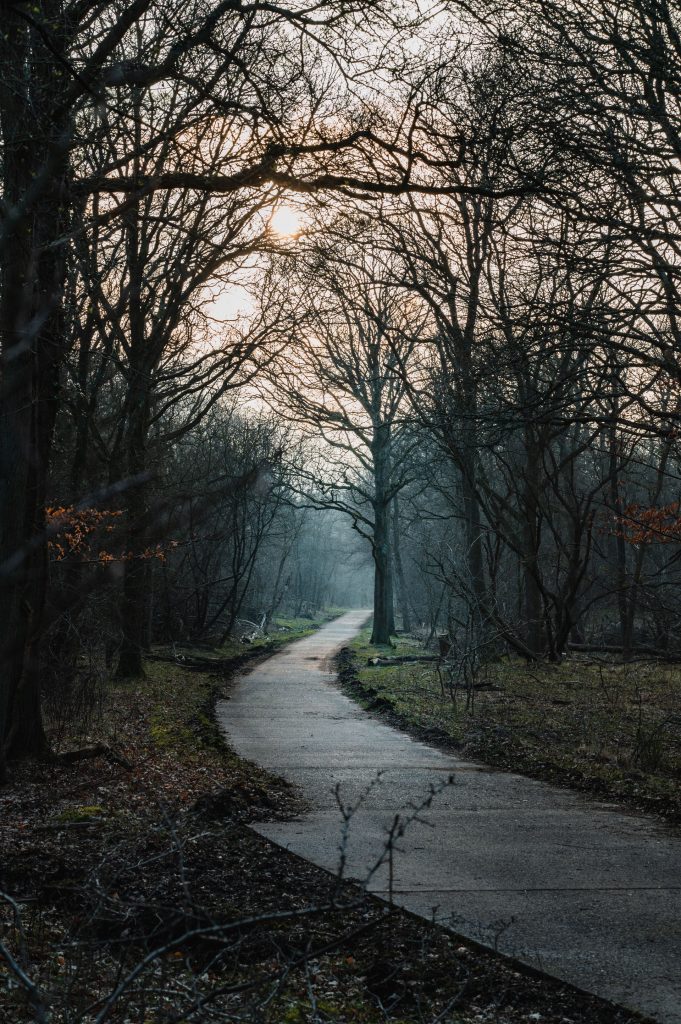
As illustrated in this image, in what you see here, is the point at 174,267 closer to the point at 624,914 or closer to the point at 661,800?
the point at 661,800

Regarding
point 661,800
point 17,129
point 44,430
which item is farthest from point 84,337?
point 661,800

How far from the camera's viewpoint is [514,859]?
299 inches

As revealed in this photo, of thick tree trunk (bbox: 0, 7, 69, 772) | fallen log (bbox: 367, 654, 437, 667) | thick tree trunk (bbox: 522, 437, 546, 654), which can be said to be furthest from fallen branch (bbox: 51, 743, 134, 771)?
fallen log (bbox: 367, 654, 437, 667)

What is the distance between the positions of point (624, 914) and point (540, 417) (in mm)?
7891

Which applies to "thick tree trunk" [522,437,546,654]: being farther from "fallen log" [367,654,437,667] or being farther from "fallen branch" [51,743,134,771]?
"fallen branch" [51,743,134,771]

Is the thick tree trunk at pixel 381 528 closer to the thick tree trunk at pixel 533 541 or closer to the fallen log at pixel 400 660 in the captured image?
the fallen log at pixel 400 660

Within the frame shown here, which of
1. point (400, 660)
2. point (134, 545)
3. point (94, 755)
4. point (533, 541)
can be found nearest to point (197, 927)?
point (94, 755)

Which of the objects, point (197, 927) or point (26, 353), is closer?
point (197, 927)

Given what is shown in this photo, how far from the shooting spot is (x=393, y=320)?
111 feet

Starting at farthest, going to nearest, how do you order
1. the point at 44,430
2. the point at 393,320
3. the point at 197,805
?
the point at 393,320 → the point at 44,430 → the point at 197,805

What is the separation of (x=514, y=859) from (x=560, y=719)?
794cm

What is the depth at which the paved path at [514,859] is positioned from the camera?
5.36 metres

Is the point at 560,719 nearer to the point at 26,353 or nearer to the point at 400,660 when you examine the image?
the point at 26,353

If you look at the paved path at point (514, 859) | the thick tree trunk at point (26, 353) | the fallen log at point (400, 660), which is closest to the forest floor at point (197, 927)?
the paved path at point (514, 859)
